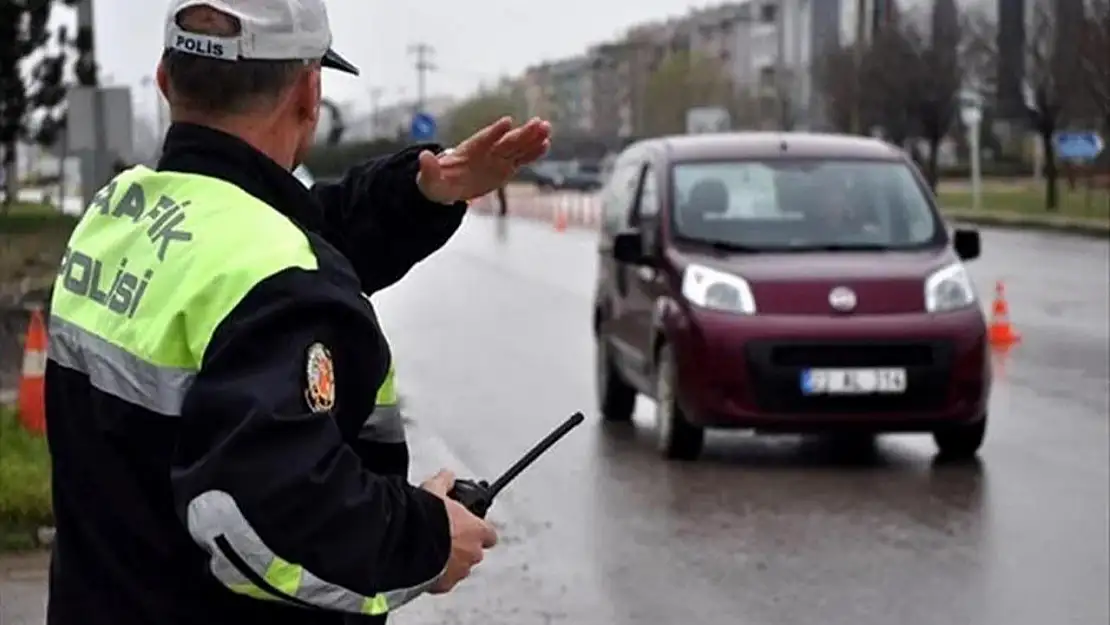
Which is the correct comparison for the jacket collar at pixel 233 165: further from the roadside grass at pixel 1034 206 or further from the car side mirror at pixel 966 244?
the roadside grass at pixel 1034 206

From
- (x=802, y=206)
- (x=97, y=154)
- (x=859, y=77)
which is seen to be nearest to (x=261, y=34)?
(x=802, y=206)

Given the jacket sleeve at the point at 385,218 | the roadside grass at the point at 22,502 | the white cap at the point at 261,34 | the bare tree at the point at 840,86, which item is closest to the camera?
the white cap at the point at 261,34

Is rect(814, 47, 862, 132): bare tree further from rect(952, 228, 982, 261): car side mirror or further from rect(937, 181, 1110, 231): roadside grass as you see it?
rect(952, 228, 982, 261): car side mirror

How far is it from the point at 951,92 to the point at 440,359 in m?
43.8

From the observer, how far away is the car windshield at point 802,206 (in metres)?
11.3

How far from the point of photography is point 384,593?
102 inches

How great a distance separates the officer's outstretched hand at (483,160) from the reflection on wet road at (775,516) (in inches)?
161

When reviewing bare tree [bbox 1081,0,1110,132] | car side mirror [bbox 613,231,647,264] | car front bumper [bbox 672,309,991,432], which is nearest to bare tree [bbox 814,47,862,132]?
bare tree [bbox 1081,0,1110,132]

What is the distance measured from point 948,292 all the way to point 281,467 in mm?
8704

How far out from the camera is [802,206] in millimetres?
11469

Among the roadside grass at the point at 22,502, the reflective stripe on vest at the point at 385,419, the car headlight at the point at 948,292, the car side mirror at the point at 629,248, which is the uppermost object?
the reflective stripe on vest at the point at 385,419

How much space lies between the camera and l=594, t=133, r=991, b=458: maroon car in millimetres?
10422

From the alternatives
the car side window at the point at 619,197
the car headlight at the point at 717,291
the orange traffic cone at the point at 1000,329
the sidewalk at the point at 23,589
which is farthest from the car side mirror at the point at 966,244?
the orange traffic cone at the point at 1000,329

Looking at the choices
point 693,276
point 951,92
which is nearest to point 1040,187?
point 951,92
